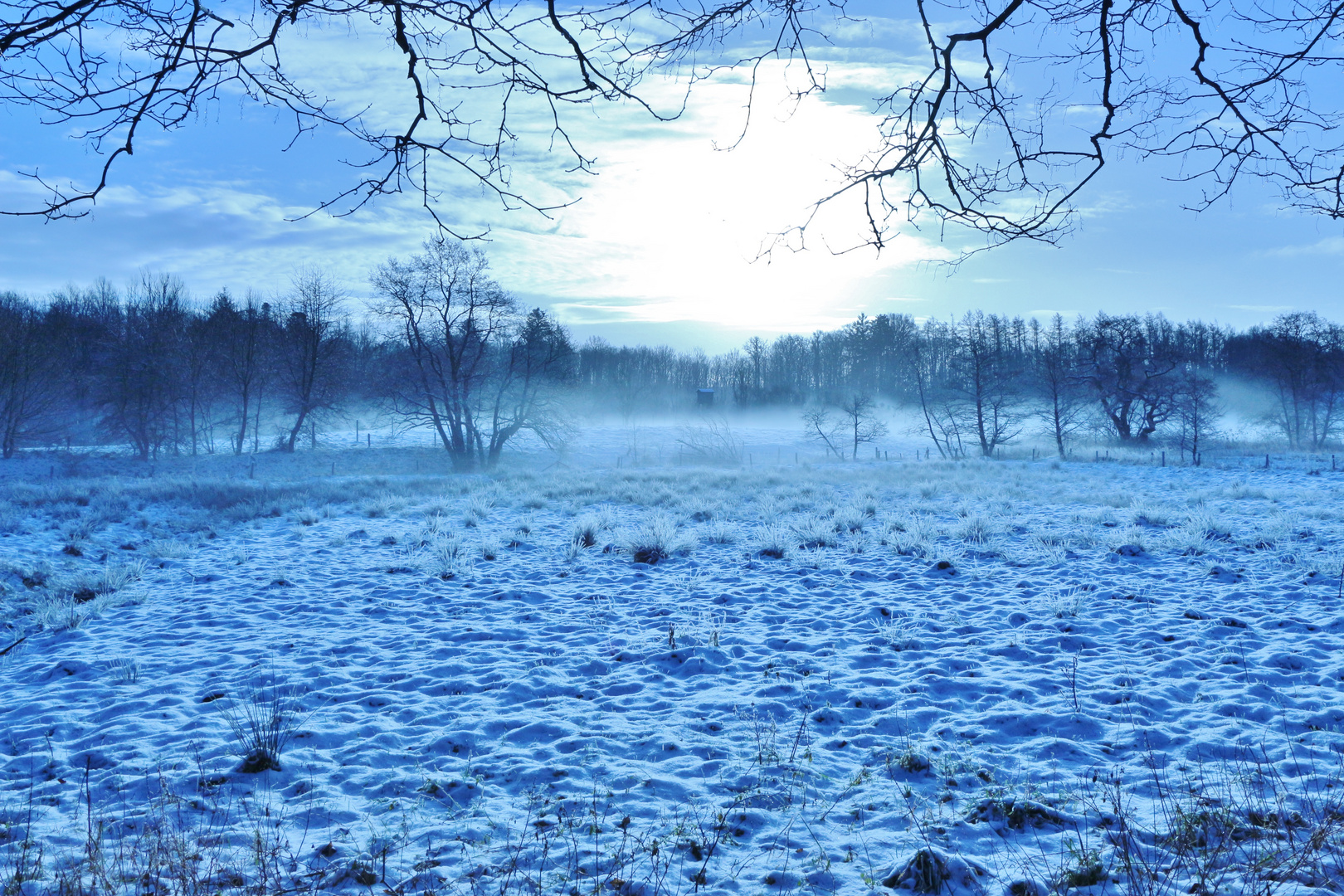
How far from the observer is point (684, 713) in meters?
5.42

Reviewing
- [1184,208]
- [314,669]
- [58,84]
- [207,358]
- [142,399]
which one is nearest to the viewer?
[58,84]

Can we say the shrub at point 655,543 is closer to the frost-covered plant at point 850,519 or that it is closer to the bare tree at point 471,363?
the frost-covered plant at point 850,519

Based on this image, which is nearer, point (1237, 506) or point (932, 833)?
point (932, 833)

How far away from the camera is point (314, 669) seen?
6402 mm

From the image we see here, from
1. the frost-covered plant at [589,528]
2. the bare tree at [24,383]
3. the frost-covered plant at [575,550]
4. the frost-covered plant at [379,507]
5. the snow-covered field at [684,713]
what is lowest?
the snow-covered field at [684,713]

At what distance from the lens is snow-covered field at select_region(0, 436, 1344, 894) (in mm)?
3404

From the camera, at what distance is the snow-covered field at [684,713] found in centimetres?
340

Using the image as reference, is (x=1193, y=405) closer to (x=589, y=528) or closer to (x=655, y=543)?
(x=589, y=528)

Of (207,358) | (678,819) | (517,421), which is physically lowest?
(678,819)

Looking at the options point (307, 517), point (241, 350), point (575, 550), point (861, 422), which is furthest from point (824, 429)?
point (575, 550)

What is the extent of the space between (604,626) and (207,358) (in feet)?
136

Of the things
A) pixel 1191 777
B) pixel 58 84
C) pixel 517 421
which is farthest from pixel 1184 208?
pixel 517 421

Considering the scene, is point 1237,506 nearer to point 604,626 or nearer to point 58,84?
point 604,626

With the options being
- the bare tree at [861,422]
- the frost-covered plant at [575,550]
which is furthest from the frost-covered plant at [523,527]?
the bare tree at [861,422]
